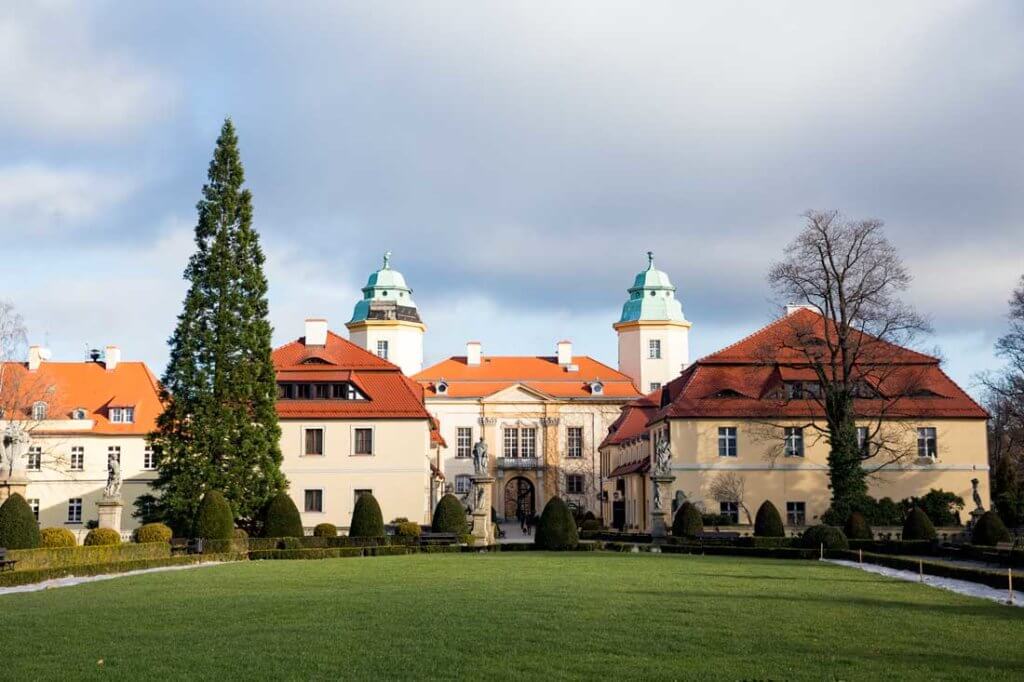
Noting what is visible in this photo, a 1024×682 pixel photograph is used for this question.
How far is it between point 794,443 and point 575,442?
3614 cm

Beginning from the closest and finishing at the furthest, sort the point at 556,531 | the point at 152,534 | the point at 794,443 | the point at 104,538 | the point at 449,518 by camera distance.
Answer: the point at 104,538 < the point at 152,534 < the point at 556,531 < the point at 449,518 < the point at 794,443

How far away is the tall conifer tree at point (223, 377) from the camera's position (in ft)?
132

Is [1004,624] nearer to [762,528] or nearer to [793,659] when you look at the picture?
[793,659]

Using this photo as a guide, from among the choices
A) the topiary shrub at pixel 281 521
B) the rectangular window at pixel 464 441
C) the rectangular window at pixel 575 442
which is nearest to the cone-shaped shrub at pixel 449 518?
the topiary shrub at pixel 281 521

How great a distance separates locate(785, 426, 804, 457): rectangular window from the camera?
48906 millimetres

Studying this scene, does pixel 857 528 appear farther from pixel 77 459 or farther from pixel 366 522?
pixel 77 459

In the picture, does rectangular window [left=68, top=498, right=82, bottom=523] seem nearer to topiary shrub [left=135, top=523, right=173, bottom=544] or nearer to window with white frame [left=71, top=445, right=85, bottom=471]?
window with white frame [left=71, top=445, right=85, bottom=471]

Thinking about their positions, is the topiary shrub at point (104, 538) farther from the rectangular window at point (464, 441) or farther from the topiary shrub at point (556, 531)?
the rectangular window at point (464, 441)

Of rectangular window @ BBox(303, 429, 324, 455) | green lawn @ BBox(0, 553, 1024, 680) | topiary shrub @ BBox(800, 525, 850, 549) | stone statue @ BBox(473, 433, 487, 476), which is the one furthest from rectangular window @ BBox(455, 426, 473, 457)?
green lawn @ BBox(0, 553, 1024, 680)

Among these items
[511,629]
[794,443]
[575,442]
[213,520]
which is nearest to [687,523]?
[794,443]

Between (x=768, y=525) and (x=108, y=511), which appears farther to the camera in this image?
(x=768, y=525)

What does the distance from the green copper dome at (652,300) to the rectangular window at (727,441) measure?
133 feet

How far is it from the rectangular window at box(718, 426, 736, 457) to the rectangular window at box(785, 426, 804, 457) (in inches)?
90.8

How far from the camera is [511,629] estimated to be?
13.9 meters
